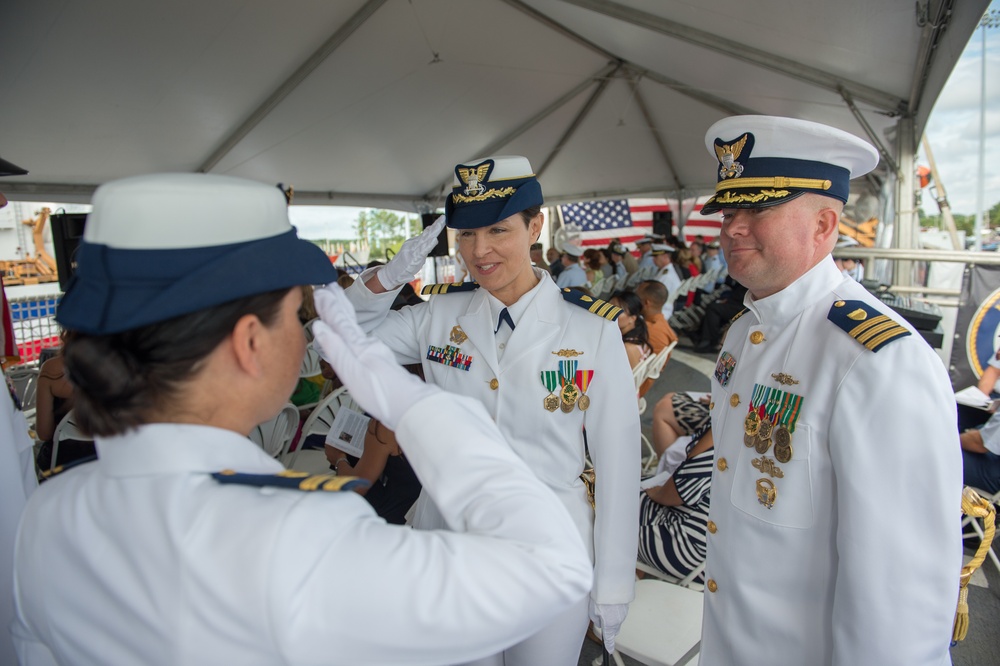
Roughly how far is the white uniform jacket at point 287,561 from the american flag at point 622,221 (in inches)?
737

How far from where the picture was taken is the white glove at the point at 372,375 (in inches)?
32.9

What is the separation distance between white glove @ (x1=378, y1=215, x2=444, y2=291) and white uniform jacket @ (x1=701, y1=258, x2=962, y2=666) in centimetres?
98

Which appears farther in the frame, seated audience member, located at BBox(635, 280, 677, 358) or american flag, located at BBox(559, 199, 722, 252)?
american flag, located at BBox(559, 199, 722, 252)

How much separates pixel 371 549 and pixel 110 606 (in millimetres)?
377

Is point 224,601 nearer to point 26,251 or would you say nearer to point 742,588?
point 742,588

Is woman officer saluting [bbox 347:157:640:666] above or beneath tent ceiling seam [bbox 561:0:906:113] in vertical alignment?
beneath

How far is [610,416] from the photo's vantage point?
1.65 metres

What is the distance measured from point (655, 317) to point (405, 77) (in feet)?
16.5

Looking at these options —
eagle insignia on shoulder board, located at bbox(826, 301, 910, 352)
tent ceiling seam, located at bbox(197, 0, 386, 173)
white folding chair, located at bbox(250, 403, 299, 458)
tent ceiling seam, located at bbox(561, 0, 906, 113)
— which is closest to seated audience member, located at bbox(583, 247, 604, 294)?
tent ceiling seam, located at bbox(561, 0, 906, 113)

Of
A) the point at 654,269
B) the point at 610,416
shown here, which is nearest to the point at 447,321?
the point at 610,416

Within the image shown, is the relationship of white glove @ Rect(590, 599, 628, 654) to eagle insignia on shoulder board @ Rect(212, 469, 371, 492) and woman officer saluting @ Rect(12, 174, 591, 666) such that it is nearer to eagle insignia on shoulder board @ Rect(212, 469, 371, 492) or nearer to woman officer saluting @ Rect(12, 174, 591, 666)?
woman officer saluting @ Rect(12, 174, 591, 666)

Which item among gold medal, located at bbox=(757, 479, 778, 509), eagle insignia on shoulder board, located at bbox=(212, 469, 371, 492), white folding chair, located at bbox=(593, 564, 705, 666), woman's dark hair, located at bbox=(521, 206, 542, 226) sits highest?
woman's dark hair, located at bbox=(521, 206, 542, 226)

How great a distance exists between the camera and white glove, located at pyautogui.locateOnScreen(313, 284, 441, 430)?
835mm

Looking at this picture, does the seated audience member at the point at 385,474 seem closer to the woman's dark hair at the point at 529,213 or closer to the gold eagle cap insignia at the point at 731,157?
the woman's dark hair at the point at 529,213
